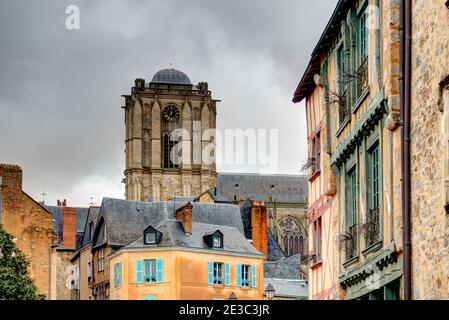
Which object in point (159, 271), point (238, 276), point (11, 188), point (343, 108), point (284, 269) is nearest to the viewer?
point (343, 108)

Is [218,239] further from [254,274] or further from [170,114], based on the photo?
[170,114]

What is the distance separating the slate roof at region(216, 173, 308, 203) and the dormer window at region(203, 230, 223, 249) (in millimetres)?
51354

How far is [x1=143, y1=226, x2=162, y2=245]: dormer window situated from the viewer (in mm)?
58812

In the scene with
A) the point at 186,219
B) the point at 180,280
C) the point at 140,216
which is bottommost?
the point at 180,280

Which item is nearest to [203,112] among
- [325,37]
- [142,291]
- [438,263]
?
[142,291]

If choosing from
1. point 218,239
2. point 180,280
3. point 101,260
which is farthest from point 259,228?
point 180,280

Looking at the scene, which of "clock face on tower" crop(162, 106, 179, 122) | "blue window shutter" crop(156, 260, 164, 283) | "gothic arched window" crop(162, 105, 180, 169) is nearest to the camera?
"blue window shutter" crop(156, 260, 164, 283)

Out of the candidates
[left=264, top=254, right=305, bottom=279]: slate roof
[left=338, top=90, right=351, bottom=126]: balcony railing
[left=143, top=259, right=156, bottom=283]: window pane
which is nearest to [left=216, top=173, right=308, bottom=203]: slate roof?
[left=264, top=254, right=305, bottom=279]: slate roof

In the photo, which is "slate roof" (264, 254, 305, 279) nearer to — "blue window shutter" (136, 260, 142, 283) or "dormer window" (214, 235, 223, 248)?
"dormer window" (214, 235, 223, 248)

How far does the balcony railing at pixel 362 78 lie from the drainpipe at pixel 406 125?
2.82 m

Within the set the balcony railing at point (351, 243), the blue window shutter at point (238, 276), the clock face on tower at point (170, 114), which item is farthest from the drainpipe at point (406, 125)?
the clock face on tower at point (170, 114)

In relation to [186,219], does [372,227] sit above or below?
below

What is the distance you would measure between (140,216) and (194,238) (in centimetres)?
873

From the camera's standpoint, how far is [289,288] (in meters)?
60.8
